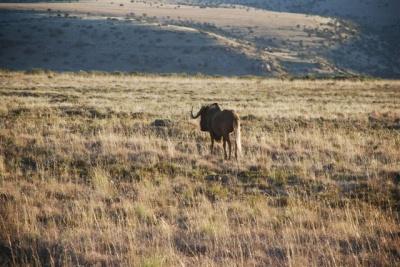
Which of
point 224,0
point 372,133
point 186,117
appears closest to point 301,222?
point 372,133

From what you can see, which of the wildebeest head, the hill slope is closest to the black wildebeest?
the wildebeest head

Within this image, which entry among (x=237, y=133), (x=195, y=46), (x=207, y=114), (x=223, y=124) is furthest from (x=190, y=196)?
(x=195, y=46)

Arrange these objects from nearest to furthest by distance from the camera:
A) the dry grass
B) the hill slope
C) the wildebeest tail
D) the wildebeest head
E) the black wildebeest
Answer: the dry grass < the wildebeest tail < the black wildebeest < the wildebeest head < the hill slope

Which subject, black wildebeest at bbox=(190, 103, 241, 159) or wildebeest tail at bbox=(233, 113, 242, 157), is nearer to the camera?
wildebeest tail at bbox=(233, 113, 242, 157)

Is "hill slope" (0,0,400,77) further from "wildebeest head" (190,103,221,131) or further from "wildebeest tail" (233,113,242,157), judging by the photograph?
"wildebeest tail" (233,113,242,157)

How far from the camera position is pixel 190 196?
8469mm

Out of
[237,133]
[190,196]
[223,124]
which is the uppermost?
[223,124]

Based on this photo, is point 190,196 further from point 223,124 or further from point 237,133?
point 223,124

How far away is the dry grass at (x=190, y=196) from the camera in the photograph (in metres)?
5.75

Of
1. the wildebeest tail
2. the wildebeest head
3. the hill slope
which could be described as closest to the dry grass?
the wildebeest tail

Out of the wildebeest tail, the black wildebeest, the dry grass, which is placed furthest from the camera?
the black wildebeest

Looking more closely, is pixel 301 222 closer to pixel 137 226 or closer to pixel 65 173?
pixel 137 226

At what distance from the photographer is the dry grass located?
5.75 metres

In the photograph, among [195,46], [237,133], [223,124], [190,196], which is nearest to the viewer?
[190,196]
